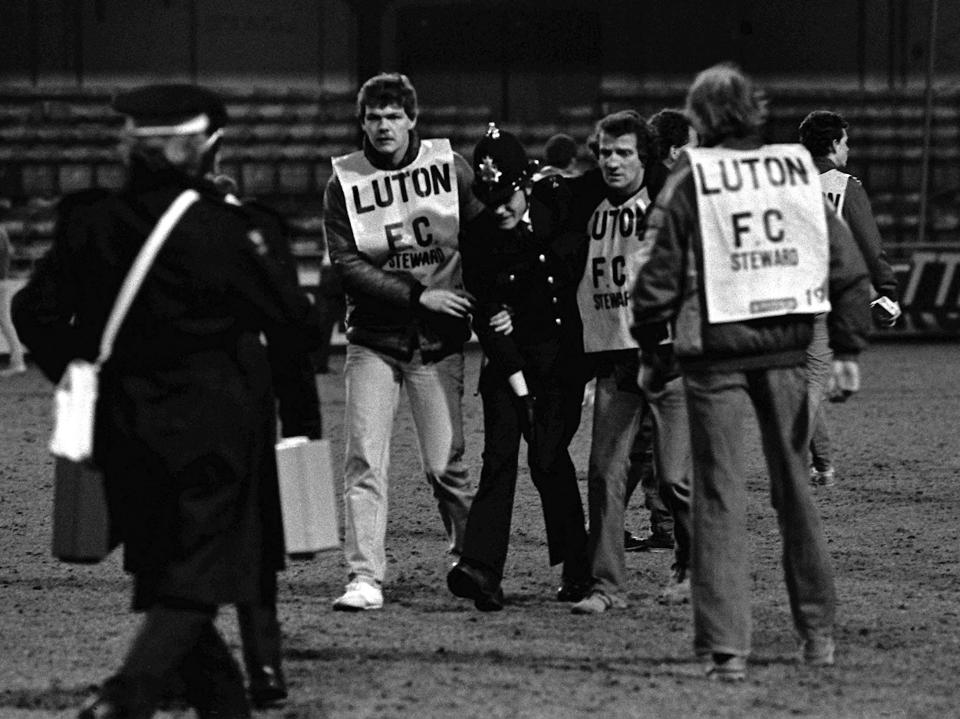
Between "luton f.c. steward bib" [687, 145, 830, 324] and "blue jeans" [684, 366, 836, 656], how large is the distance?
222 mm

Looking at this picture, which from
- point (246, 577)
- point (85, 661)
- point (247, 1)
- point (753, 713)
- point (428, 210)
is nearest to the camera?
point (246, 577)

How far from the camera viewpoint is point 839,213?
322 inches

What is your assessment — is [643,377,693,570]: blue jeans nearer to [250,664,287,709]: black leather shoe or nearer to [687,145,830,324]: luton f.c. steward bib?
[687,145,830,324]: luton f.c. steward bib

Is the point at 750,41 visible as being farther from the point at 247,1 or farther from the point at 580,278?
the point at 580,278

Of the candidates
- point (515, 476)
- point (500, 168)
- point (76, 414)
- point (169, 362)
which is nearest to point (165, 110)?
point (169, 362)

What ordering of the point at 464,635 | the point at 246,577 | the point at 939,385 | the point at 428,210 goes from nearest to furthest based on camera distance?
the point at 246,577
the point at 464,635
the point at 428,210
the point at 939,385

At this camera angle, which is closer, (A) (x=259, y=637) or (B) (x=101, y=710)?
(B) (x=101, y=710)

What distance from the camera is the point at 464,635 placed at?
6.32 metres

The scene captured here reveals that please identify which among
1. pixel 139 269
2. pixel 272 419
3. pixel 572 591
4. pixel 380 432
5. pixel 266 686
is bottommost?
pixel 572 591

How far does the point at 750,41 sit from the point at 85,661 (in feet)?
72.2

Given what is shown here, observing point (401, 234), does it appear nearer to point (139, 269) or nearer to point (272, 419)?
point (272, 419)

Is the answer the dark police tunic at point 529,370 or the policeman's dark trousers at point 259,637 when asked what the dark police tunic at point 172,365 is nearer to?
the policeman's dark trousers at point 259,637

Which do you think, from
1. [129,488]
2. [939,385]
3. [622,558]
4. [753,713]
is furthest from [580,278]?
[939,385]

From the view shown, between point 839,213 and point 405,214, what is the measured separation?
2312 millimetres
